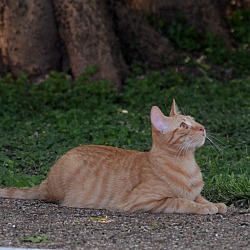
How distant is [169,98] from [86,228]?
6.62 m

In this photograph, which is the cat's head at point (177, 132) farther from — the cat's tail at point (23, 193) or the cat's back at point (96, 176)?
the cat's tail at point (23, 193)

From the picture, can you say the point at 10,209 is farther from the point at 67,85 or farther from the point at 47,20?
the point at 47,20

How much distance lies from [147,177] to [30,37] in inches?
276

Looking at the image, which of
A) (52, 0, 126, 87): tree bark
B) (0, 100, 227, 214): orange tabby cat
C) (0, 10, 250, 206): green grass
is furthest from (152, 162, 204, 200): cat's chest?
(52, 0, 126, 87): tree bark

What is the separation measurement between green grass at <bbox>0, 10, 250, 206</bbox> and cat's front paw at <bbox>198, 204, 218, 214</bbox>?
663 millimetres

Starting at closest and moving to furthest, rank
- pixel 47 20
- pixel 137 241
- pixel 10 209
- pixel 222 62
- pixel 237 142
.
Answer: pixel 137 241
pixel 10 209
pixel 237 142
pixel 47 20
pixel 222 62

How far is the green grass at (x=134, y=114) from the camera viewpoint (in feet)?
31.1

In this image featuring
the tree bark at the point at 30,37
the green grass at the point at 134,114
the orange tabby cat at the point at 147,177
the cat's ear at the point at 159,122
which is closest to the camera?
the orange tabby cat at the point at 147,177

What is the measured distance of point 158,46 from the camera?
14859 millimetres

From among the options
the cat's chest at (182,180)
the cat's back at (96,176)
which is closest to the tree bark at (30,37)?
the cat's back at (96,176)

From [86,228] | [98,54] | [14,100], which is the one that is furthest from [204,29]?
[86,228]

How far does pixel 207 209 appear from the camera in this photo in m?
7.36

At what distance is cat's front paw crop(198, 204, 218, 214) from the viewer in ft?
24.1

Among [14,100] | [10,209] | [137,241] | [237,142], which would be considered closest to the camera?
[137,241]
